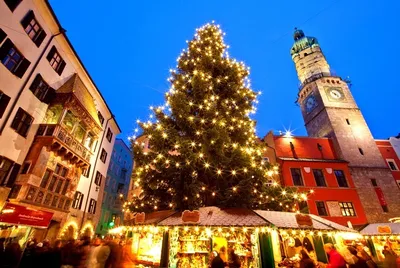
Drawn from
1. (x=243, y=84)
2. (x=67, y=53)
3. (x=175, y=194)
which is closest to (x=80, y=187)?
(x=67, y=53)

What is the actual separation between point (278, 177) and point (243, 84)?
47.2ft

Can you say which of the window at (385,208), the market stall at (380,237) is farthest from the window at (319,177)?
the window at (385,208)

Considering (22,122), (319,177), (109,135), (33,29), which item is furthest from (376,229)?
(33,29)

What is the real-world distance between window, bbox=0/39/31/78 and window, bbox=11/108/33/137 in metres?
2.48

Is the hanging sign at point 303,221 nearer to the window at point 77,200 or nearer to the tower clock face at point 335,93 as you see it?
the window at point 77,200

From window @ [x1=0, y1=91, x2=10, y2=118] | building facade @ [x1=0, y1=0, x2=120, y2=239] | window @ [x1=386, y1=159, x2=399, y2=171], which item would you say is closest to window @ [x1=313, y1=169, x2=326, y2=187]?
window @ [x1=386, y1=159, x2=399, y2=171]

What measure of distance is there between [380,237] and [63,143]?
27.2 m

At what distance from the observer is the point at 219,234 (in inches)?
456

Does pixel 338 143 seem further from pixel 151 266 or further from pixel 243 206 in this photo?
pixel 151 266

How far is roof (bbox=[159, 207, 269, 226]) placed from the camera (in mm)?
8906

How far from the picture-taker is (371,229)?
57.7 feet

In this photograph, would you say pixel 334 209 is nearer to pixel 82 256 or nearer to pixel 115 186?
pixel 82 256

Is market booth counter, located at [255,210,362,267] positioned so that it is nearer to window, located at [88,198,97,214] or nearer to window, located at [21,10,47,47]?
window, located at [21,10,47,47]

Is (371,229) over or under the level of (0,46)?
under
